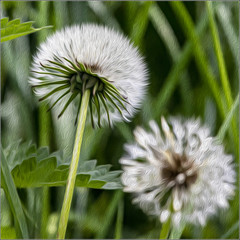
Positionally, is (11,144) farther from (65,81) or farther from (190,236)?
(190,236)

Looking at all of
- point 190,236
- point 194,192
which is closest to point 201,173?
point 194,192

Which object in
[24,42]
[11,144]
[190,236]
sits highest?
[24,42]

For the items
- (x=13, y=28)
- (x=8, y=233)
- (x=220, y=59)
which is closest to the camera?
(x=13, y=28)

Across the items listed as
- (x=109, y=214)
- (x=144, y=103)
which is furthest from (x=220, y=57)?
(x=109, y=214)

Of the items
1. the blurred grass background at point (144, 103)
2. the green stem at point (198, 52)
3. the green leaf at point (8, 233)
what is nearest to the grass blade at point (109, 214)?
the blurred grass background at point (144, 103)

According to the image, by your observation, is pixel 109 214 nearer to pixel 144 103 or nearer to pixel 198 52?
pixel 144 103

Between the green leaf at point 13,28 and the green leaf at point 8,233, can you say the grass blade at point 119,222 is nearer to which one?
the green leaf at point 8,233
